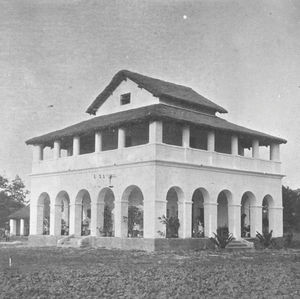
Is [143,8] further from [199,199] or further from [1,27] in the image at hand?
[199,199]

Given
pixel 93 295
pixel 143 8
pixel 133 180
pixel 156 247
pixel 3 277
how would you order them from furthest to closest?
pixel 133 180 → pixel 156 247 → pixel 143 8 → pixel 3 277 → pixel 93 295

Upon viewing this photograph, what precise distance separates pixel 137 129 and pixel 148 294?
17.5 m

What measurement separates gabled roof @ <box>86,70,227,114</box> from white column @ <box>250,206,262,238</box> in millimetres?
6022

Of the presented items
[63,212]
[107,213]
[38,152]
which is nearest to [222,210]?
[107,213]

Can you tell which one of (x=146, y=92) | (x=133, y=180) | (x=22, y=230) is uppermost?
(x=146, y=92)

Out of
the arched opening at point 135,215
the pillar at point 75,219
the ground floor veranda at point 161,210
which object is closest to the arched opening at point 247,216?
the ground floor veranda at point 161,210

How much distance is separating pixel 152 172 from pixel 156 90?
539 centimetres

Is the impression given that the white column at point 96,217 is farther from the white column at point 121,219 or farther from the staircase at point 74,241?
the white column at point 121,219

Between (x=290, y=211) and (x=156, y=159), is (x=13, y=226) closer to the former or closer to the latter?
(x=290, y=211)

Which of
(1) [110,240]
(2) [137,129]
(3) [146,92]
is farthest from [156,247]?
(3) [146,92]

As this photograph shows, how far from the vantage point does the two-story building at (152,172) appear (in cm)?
2427

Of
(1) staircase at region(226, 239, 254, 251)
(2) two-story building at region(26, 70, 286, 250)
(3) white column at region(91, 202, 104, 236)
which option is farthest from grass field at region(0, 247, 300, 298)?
(3) white column at region(91, 202, 104, 236)

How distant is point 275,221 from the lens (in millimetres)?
29438

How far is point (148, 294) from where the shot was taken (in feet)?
35.4
